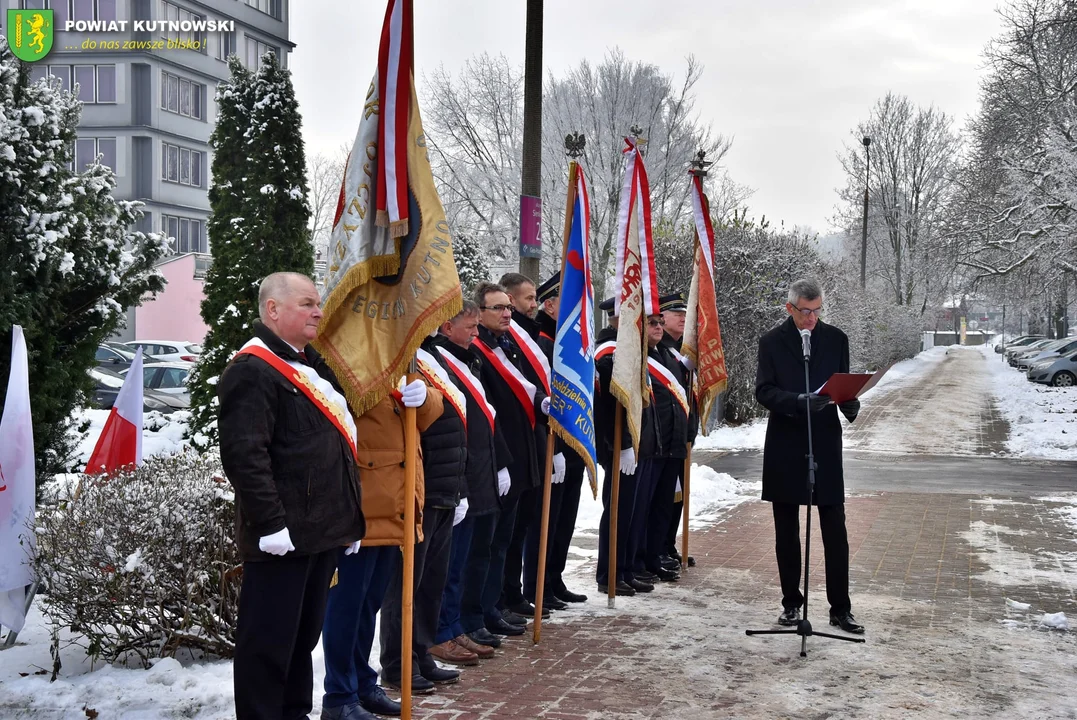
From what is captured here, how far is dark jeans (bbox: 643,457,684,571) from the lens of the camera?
8.36m

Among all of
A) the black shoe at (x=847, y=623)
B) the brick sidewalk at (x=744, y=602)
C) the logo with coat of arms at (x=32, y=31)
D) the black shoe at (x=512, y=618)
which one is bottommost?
the brick sidewalk at (x=744, y=602)

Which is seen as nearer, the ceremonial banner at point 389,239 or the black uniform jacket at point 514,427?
the ceremonial banner at point 389,239

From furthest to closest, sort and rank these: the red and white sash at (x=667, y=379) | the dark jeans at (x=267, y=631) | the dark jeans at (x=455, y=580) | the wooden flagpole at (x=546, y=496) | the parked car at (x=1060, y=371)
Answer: the parked car at (x=1060, y=371) < the red and white sash at (x=667, y=379) < the wooden flagpole at (x=546, y=496) < the dark jeans at (x=455, y=580) < the dark jeans at (x=267, y=631)

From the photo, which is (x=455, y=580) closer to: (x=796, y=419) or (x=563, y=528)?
(x=563, y=528)

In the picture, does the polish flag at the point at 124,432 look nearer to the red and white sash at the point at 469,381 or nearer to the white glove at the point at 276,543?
the red and white sash at the point at 469,381

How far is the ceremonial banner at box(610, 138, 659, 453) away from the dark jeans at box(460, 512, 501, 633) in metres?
1.50

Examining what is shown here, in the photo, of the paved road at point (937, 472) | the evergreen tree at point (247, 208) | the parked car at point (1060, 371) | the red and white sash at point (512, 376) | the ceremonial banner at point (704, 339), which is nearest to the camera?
the red and white sash at point (512, 376)

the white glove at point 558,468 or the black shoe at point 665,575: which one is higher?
the white glove at point 558,468

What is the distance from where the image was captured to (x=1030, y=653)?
6.32 metres

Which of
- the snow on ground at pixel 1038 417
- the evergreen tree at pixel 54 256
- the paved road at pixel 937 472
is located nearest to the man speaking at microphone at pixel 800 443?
the evergreen tree at pixel 54 256

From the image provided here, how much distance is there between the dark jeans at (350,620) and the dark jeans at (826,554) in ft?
9.70

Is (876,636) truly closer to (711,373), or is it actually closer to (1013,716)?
(1013,716)

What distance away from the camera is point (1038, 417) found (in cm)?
2500

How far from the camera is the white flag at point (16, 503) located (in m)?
5.59
